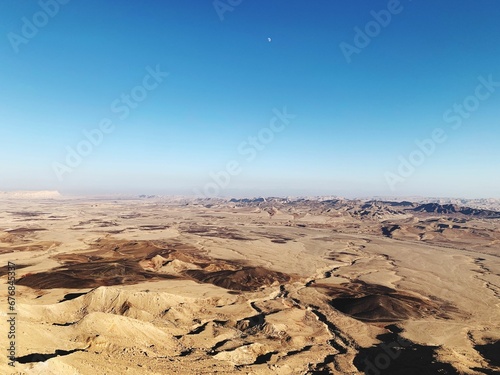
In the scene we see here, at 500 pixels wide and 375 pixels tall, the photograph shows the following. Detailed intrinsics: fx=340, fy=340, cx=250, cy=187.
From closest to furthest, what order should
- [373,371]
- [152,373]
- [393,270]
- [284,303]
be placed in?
[152,373], [373,371], [284,303], [393,270]

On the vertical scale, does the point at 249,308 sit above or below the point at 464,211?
below

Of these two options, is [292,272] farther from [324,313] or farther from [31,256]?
[31,256]

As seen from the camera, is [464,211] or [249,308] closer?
[249,308]

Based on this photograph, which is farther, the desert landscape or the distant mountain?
the distant mountain

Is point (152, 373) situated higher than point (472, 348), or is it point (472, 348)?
point (152, 373)

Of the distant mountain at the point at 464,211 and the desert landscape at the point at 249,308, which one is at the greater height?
the distant mountain at the point at 464,211

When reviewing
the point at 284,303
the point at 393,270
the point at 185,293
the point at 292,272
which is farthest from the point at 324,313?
the point at 393,270

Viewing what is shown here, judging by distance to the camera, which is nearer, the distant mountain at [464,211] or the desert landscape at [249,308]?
the desert landscape at [249,308]

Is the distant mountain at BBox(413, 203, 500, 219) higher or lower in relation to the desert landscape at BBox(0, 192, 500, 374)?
higher
